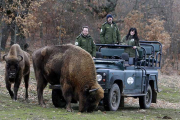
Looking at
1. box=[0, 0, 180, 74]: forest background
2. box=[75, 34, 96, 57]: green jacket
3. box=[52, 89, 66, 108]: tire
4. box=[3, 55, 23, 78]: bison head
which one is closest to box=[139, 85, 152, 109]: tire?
box=[75, 34, 96, 57]: green jacket

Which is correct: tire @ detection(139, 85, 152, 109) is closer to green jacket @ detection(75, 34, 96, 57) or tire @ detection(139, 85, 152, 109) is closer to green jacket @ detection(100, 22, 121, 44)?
green jacket @ detection(100, 22, 121, 44)

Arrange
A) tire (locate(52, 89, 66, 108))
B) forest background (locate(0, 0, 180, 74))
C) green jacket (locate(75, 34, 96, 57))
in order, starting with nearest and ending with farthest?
tire (locate(52, 89, 66, 108)) < green jacket (locate(75, 34, 96, 57)) < forest background (locate(0, 0, 180, 74))

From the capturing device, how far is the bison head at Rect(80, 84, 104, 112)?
10312mm

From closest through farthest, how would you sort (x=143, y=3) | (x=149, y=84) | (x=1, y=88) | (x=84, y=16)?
(x=149, y=84), (x=1, y=88), (x=84, y=16), (x=143, y=3)

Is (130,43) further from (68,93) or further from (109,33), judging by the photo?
(68,93)

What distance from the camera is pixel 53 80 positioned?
1173cm

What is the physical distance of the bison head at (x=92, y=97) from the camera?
33.8 feet

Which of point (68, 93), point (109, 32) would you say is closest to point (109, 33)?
point (109, 32)

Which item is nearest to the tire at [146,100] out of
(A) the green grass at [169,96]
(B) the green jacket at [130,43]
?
(B) the green jacket at [130,43]

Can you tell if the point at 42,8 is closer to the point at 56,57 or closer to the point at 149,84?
the point at 149,84

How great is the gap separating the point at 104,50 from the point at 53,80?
113 inches

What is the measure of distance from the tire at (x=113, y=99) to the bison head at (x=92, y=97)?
97cm

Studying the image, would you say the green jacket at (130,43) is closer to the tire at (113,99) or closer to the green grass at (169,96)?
the tire at (113,99)

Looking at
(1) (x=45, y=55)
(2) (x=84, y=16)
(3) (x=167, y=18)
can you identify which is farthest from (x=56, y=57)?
(3) (x=167, y=18)
